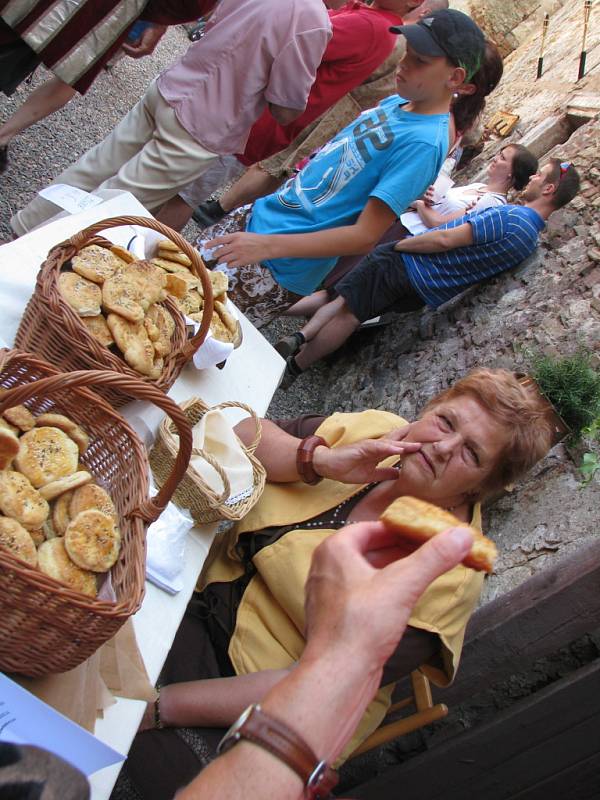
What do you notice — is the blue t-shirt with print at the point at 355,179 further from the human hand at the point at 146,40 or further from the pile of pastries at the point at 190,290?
the human hand at the point at 146,40

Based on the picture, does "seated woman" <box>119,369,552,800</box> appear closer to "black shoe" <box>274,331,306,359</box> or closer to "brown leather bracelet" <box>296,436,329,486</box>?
"brown leather bracelet" <box>296,436,329,486</box>

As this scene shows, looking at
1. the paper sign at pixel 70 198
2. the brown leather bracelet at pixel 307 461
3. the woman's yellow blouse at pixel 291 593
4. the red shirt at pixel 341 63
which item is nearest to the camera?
the woman's yellow blouse at pixel 291 593

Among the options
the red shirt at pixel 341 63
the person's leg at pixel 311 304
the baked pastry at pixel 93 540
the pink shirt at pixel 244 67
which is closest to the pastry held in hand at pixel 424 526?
the baked pastry at pixel 93 540

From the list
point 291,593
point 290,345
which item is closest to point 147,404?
point 291,593

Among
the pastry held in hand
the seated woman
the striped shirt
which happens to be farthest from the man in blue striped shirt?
the pastry held in hand

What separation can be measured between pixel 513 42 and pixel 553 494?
6.49 meters

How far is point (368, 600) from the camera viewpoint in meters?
1.05

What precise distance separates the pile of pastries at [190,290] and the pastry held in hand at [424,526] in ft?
3.16

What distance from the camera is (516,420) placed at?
2012 mm

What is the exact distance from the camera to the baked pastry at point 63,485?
1339mm

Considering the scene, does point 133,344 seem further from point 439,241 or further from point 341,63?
point 439,241

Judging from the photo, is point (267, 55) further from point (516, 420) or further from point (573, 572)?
point (573, 572)

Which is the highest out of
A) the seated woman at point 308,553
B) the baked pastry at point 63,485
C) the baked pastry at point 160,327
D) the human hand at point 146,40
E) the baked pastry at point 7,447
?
the human hand at point 146,40

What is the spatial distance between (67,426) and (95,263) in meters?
0.58
